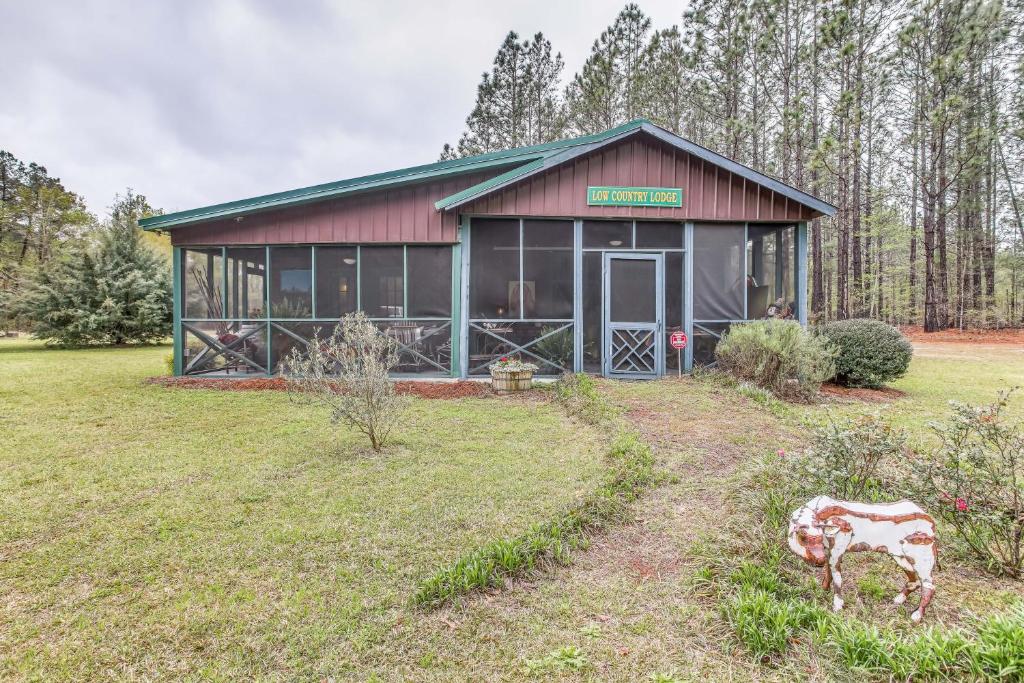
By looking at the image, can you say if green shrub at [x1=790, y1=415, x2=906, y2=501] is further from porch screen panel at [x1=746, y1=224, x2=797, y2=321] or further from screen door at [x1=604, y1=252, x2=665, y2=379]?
porch screen panel at [x1=746, y1=224, x2=797, y2=321]

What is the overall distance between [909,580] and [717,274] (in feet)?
24.5

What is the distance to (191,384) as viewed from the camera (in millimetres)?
8250

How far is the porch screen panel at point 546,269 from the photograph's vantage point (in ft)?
28.9

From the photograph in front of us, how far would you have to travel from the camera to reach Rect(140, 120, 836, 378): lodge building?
8648mm

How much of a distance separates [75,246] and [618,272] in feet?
65.1

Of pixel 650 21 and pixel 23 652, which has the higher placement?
pixel 650 21

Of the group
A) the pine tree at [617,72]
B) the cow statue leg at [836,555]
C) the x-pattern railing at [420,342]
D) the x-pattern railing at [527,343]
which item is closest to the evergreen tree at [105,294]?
the x-pattern railing at [420,342]

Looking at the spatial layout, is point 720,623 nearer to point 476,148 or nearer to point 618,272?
point 618,272

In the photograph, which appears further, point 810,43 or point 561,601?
point 810,43

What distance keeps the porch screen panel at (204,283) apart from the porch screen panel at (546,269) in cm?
612

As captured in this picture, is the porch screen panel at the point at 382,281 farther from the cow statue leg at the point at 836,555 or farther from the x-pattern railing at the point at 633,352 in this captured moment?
the cow statue leg at the point at 836,555

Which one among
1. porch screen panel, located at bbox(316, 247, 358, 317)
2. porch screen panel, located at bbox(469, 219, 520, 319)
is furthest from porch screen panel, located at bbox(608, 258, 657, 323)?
porch screen panel, located at bbox(316, 247, 358, 317)

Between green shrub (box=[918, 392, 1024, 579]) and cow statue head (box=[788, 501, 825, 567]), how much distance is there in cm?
106

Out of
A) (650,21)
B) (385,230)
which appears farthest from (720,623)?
(650,21)
